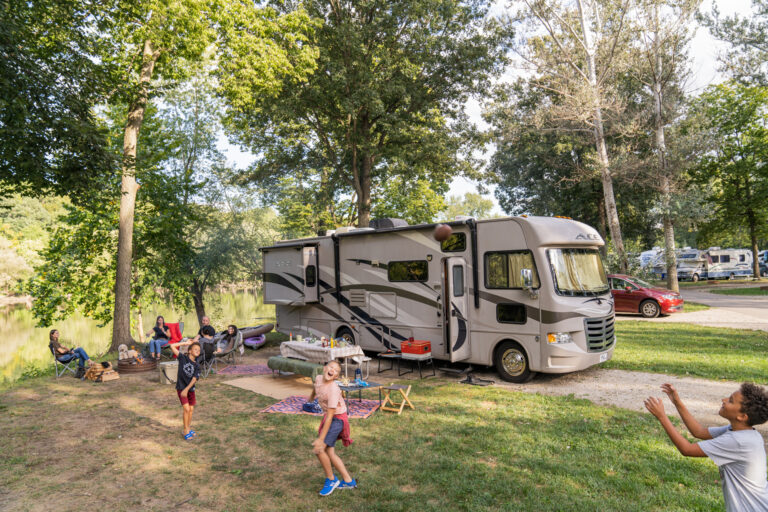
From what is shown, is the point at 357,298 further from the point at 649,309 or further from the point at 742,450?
the point at 649,309

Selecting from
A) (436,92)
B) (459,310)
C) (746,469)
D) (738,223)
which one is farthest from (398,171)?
(738,223)

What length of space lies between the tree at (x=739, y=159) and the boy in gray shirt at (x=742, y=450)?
33.6 m

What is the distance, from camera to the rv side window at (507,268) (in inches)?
Answer: 352

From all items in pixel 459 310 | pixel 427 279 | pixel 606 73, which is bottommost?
pixel 459 310

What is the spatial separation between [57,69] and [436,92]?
512 inches

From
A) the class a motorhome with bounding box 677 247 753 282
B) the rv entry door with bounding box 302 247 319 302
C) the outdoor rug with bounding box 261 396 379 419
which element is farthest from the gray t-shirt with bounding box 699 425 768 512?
the class a motorhome with bounding box 677 247 753 282

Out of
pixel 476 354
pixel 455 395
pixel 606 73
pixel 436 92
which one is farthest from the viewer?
pixel 606 73

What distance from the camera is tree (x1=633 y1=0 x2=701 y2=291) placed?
20922mm

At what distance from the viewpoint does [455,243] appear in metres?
9.98

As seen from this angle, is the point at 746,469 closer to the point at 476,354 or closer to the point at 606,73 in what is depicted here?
the point at 476,354

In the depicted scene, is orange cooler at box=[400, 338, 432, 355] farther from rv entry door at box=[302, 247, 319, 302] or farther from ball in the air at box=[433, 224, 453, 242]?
rv entry door at box=[302, 247, 319, 302]

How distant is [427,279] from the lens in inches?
405

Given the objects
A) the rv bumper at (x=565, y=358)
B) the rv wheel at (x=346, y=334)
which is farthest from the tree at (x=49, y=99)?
the rv bumper at (x=565, y=358)

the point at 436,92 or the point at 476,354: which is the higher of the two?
the point at 436,92
